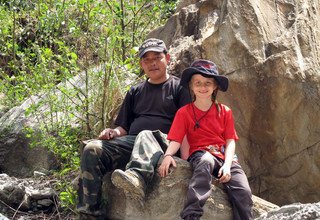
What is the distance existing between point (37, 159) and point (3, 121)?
880mm

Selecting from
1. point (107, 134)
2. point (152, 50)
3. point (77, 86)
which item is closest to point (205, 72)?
point (152, 50)

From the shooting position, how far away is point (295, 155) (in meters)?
5.49

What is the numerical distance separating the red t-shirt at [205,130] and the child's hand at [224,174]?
0.54 ft

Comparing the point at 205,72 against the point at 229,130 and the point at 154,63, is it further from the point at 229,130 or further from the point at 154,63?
the point at 154,63

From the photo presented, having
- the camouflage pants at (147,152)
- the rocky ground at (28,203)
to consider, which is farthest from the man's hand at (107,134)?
the rocky ground at (28,203)

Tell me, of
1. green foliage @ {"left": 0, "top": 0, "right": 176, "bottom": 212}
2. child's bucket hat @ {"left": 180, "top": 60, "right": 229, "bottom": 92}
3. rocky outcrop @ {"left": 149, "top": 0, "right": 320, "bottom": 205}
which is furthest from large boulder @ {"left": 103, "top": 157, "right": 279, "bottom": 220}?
green foliage @ {"left": 0, "top": 0, "right": 176, "bottom": 212}

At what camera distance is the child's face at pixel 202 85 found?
4.50 m

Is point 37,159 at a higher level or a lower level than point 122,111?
lower

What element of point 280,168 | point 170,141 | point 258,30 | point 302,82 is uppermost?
point 258,30

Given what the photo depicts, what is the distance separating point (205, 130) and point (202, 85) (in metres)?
0.38

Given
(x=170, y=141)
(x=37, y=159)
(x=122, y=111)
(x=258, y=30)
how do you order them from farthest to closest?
(x=37, y=159) → (x=258, y=30) → (x=122, y=111) → (x=170, y=141)

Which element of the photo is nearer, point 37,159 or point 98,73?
point 98,73

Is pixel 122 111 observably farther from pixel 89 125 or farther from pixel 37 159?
pixel 37 159

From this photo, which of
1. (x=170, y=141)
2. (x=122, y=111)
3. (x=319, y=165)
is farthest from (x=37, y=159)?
(x=319, y=165)
